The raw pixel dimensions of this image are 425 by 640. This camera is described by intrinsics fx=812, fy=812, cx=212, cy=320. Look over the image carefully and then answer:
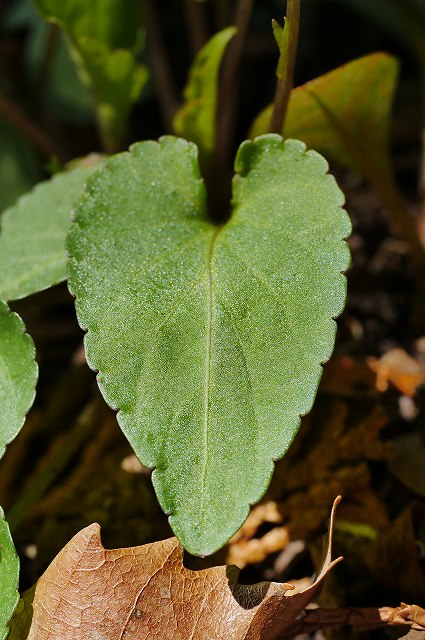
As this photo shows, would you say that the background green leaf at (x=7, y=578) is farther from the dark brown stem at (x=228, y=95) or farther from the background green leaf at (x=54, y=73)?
the background green leaf at (x=54, y=73)

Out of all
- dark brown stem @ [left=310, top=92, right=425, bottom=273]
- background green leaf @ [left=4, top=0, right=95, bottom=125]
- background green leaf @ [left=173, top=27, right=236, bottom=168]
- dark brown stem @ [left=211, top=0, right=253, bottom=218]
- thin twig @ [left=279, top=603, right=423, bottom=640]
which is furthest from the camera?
background green leaf @ [left=4, top=0, right=95, bottom=125]

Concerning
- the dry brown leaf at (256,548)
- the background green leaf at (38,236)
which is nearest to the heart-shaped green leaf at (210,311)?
the background green leaf at (38,236)

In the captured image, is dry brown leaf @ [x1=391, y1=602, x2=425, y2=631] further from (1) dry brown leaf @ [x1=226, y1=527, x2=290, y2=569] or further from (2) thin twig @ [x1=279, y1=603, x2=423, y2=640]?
(1) dry brown leaf @ [x1=226, y1=527, x2=290, y2=569]

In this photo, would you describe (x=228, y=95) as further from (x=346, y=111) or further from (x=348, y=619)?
(x=348, y=619)

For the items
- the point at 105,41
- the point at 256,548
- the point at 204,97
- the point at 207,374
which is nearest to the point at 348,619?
the point at 256,548

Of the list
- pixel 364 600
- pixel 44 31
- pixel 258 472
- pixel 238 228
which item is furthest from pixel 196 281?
pixel 44 31

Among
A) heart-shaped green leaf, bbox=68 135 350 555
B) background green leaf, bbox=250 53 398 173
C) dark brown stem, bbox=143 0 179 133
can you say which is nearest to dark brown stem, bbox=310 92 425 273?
background green leaf, bbox=250 53 398 173
